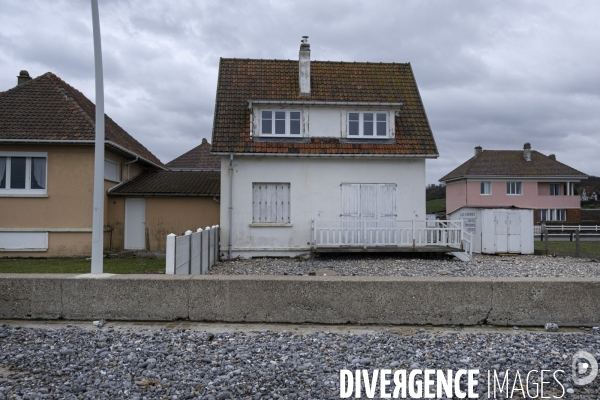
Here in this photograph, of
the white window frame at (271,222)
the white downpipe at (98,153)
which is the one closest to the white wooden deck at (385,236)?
the white window frame at (271,222)

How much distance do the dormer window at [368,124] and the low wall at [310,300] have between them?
1057 cm

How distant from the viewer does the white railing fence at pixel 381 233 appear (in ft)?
50.5

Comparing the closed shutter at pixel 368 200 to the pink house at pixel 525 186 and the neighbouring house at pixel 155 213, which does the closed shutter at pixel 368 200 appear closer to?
the neighbouring house at pixel 155 213

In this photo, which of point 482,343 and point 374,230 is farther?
point 374,230

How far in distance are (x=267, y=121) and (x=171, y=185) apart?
197 inches

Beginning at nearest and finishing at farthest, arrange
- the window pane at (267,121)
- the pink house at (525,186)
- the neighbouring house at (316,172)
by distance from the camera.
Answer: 1. the neighbouring house at (316,172)
2. the window pane at (267,121)
3. the pink house at (525,186)

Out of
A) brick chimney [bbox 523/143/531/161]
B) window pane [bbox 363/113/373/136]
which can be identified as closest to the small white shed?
window pane [bbox 363/113/373/136]

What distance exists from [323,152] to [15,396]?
499 inches

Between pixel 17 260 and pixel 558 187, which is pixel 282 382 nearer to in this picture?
pixel 17 260

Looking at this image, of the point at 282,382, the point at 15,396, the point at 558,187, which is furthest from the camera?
the point at 558,187

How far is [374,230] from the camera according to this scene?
51.4 ft

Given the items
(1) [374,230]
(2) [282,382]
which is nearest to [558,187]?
(1) [374,230]

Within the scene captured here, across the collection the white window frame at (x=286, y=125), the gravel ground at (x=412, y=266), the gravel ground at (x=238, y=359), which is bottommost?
the gravel ground at (x=238, y=359)

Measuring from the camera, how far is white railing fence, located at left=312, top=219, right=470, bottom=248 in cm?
1539
